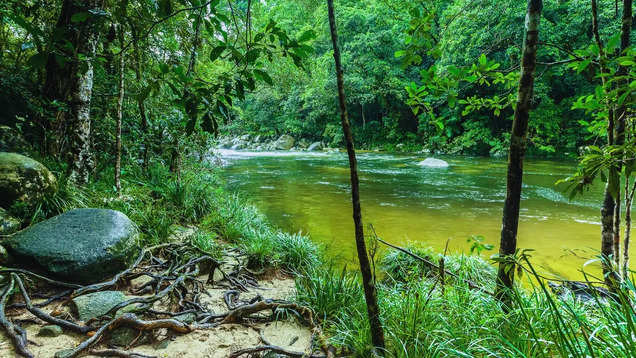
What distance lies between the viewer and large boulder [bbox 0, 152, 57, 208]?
285 cm

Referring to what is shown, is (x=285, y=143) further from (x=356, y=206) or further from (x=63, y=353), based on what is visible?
(x=356, y=206)

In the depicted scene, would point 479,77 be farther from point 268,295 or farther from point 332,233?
point 332,233

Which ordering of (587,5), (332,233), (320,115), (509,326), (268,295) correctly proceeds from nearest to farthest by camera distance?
(509,326)
(268,295)
(332,233)
(587,5)
(320,115)

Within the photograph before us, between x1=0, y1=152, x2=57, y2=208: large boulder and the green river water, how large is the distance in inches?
138

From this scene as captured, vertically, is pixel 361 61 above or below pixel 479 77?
above

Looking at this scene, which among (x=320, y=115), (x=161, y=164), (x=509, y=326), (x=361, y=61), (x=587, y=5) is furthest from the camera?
(x=320, y=115)

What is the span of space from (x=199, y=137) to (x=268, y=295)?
4.73 metres

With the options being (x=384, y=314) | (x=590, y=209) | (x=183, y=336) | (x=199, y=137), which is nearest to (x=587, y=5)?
(x=590, y=209)

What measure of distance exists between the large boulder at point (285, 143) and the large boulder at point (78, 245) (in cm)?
2874

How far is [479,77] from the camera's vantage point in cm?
190

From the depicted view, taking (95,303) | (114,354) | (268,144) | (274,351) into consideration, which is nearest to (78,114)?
(95,303)

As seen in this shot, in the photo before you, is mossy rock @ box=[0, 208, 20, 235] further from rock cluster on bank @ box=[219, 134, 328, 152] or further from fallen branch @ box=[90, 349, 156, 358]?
rock cluster on bank @ box=[219, 134, 328, 152]

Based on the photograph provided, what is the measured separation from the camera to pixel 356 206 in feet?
5.34

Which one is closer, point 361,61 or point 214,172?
point 214,172
